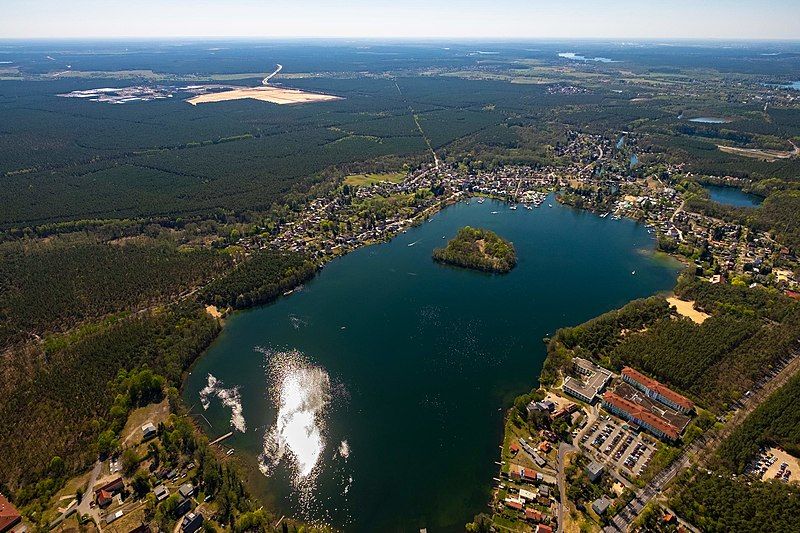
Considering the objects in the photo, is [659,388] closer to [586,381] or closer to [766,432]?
[586,381]

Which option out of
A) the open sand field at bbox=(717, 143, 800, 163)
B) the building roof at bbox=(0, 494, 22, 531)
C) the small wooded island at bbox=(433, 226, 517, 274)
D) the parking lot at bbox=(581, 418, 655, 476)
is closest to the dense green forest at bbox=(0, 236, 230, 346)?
the building roof at bbox=(0, 494, 22, 531)

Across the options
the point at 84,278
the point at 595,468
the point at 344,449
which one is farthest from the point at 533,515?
the point at 84,278

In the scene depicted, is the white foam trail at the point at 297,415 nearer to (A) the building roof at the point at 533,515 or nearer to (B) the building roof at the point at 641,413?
(A) the building roof at the point at 533,515

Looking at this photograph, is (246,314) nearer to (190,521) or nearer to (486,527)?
(190,521)

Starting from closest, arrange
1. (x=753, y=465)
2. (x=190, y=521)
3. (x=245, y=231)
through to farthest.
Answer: (x=190, y=521)
(x=753, y=465)
(x=245, y=231)

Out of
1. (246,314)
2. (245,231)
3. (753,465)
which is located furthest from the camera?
(245,231)

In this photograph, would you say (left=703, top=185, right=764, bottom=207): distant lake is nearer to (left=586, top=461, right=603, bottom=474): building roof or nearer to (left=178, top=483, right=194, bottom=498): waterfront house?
(left=586, top=461, right=603, bottom=474): building roof

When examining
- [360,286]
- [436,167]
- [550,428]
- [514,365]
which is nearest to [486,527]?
[550,428]
